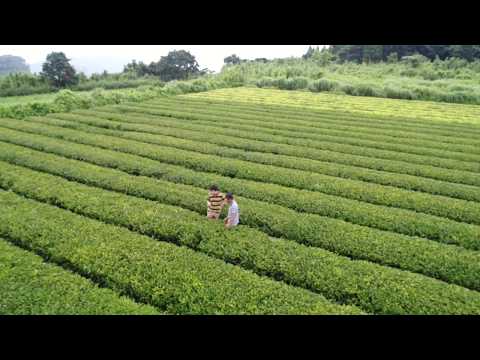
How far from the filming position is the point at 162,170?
57.0ft

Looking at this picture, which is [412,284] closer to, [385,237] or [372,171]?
[385,237]

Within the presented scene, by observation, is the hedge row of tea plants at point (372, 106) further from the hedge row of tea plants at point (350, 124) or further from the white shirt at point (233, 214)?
the white shirt at point (233, 214)

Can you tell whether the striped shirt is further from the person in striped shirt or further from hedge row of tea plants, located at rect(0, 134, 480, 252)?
hedge row of tea plants, located at rect(0, 134, 480, 252)

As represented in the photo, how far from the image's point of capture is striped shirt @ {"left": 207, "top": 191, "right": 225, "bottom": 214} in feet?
38.7

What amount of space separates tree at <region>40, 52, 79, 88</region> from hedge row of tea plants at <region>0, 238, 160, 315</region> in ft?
186

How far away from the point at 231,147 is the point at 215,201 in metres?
10.7

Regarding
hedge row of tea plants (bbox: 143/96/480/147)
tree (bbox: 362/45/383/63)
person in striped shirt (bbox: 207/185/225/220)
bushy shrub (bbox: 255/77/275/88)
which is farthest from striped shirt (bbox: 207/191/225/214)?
tree (bbox: 362/45/383/63)

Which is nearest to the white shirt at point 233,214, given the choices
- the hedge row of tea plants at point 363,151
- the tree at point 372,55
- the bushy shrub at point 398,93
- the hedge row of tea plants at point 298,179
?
the hedge row of tea plants at point 298,179

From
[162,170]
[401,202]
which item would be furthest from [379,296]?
[162,170]

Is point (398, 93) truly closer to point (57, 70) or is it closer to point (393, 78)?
point (393, 78)

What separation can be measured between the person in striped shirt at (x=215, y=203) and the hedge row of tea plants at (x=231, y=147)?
7.53 metres

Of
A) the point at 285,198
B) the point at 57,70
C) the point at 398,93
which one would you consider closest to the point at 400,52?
the point at 398,93

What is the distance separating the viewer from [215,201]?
12.0 metres
